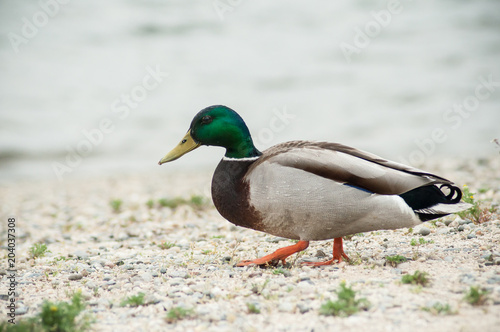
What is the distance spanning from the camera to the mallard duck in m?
3.53

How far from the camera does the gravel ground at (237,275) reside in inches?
108

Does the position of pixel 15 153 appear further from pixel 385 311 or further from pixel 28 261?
pixel 385 311

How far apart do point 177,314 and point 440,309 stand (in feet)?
4.66

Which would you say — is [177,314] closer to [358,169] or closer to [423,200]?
[358,169]

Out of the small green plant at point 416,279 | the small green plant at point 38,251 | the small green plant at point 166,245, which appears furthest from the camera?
the small green plant at point 166,245

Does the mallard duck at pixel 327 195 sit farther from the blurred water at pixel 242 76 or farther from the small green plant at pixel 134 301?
the blurred water at pixel 242 76

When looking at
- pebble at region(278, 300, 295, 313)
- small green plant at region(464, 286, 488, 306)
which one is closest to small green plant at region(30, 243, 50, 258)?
pebble at region(278, 300, 295, 313)

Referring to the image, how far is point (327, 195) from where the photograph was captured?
3537 mm

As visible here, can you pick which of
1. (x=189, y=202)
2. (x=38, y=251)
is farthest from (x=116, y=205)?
(x=38, y=251)

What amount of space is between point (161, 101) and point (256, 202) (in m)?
12.7

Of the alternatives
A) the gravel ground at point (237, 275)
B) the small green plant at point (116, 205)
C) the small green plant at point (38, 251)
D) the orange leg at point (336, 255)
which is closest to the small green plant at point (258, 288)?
the gravel ground at point (237, 275)

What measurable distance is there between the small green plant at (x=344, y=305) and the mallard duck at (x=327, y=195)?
83 centimetres

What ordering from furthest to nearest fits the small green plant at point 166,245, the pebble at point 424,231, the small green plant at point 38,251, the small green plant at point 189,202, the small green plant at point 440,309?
the small green plant at point 189,202 < the small green plant at point 166,245 < the small green plant at point 38,251 < the pebble at point 424,231 < the small green plant at point 440,309

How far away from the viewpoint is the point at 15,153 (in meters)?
13.4
